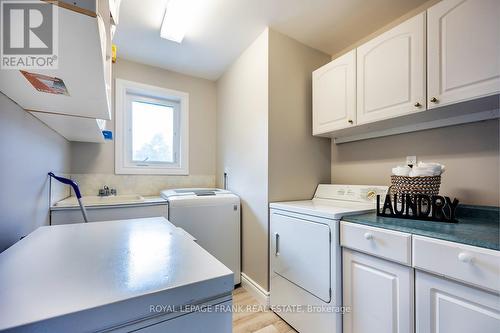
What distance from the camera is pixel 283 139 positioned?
6.49 ft

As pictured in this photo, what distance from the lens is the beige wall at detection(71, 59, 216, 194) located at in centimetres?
230

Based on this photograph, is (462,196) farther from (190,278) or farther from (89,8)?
(89,8)

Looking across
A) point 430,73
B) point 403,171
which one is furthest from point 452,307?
point 430,73

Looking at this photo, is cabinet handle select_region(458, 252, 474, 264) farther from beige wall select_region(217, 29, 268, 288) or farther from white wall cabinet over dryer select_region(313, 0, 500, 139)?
beige wall select_region(217, 29, 268, 288)

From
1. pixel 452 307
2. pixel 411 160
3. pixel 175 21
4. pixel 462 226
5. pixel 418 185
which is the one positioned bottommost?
pixel 452 307

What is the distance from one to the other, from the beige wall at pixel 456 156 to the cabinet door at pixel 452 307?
80 cm

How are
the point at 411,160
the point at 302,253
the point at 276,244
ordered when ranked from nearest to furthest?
1. the point at 302,253
2. the point at 411,160
3. the point at 276,244

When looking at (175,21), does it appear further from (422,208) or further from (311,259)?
(422,208)

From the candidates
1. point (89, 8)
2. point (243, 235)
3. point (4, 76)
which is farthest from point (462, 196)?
point (4, 76)

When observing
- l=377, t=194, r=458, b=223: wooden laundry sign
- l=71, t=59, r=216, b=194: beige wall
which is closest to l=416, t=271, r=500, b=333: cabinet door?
l=377, t=194, r=458, b=223: wooden laundry sign

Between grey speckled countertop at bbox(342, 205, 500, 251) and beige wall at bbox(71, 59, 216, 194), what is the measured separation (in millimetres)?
2057

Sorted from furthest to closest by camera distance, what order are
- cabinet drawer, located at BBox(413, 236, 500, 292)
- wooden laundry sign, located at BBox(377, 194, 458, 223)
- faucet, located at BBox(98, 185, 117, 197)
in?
1. faucet, located at BBox(98, 185, 117, 197)
2. wooden laundry sign, located at BBox(377, 194, 458, 223)
3. cabinet drawer, located at BBox(413, 236, 500, 292)

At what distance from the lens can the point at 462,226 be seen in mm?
1091

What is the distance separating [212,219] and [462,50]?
216 cm
